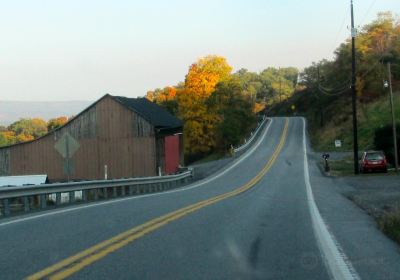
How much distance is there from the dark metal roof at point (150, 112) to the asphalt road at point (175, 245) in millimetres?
48044

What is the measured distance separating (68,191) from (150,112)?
1935 inches

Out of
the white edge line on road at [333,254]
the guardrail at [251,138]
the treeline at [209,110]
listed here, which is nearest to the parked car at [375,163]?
the guardrail at [251,138]

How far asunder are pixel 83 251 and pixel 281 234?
4077mm

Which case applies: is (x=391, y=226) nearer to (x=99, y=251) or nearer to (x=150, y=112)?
(x=99, y=251)

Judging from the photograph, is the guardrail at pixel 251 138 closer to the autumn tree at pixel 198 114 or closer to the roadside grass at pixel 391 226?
the autumn tree at pixel 198 114

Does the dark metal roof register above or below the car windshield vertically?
above

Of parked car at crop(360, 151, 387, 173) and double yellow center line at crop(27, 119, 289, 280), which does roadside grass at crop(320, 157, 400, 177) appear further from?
double yellow center line at crop(27, 119, 289, 280)

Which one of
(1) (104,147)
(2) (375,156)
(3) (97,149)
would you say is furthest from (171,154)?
(2) (375,156)

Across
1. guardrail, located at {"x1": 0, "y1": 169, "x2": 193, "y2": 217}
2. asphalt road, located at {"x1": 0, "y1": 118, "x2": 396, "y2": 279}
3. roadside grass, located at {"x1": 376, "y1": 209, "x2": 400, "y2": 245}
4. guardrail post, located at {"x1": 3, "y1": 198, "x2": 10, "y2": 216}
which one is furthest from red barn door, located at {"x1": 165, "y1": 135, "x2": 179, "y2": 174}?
roadside grass, located at {"x1": 376, "y1": 209, "x2": 400, "y2": 245}

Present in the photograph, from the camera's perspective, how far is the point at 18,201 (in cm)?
2627

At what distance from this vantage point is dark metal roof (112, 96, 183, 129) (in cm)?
6438

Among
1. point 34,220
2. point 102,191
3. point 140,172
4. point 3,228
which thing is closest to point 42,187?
point 34,220

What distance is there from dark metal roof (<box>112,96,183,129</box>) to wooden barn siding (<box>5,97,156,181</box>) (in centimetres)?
59

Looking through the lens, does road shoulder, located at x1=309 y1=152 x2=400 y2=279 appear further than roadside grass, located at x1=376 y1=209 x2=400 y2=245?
No
